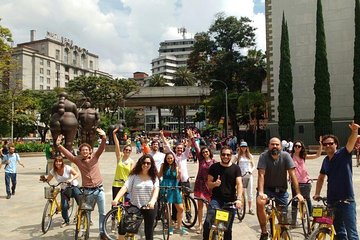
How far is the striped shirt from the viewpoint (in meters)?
5.79

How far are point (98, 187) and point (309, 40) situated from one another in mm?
33859

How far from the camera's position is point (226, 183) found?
5.76 metres

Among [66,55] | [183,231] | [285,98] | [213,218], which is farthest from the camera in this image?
[66,55]

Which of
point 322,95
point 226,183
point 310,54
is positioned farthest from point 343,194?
point 310,54

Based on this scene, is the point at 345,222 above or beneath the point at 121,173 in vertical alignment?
beneath

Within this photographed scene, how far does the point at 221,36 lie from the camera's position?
159 feet

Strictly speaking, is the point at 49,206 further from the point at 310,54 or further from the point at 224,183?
the point at 310,54

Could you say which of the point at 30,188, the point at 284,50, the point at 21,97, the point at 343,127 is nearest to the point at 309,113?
the point at 343,127

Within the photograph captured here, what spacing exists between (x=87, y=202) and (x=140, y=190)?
1552mm

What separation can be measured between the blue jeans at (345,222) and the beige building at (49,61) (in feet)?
280

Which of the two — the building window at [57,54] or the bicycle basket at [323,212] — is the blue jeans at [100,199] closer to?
the bicycle basket at [323,212]

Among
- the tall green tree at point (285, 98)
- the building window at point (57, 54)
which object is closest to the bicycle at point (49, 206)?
the tall green tree at point (285, 98)

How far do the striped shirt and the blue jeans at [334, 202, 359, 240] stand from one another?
262cm

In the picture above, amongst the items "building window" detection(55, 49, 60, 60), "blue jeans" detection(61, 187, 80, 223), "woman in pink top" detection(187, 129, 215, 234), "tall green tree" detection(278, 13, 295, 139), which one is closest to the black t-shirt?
"woman in pink top" detection(187, 129, 215, 234)
